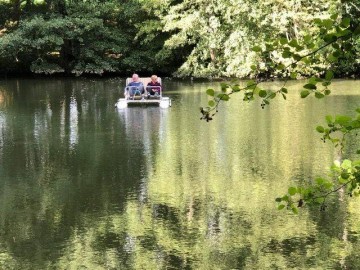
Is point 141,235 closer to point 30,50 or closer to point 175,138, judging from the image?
point 175,138

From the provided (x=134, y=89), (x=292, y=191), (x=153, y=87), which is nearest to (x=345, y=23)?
(x=292, y=191)

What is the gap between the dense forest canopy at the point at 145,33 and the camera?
16.9 m

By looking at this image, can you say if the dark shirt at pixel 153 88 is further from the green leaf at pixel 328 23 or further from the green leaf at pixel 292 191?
the green leaf at pixel 328 23

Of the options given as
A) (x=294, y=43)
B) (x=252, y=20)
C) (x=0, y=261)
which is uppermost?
(x=252, y=20)

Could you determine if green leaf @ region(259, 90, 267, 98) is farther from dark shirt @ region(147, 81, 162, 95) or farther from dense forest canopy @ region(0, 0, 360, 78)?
dense forest canopy @ region(0, 0, 360, 78)

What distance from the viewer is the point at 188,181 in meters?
6.10

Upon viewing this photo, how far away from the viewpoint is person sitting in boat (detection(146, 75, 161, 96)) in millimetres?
12125

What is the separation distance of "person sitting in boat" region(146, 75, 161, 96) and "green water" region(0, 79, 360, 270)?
3.97ft

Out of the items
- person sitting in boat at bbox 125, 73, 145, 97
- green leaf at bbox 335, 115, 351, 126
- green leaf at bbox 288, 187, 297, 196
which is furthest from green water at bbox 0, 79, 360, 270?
green leaf at bbox 335, 115, 351, 126

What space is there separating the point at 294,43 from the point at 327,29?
0.07 meters

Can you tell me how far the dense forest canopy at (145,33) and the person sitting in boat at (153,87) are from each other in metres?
4.45

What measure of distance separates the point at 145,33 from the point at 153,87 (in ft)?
27.6

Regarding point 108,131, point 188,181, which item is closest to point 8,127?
point 108,131

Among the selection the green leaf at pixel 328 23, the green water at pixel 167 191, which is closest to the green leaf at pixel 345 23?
the green leaf at pixel 328 23
